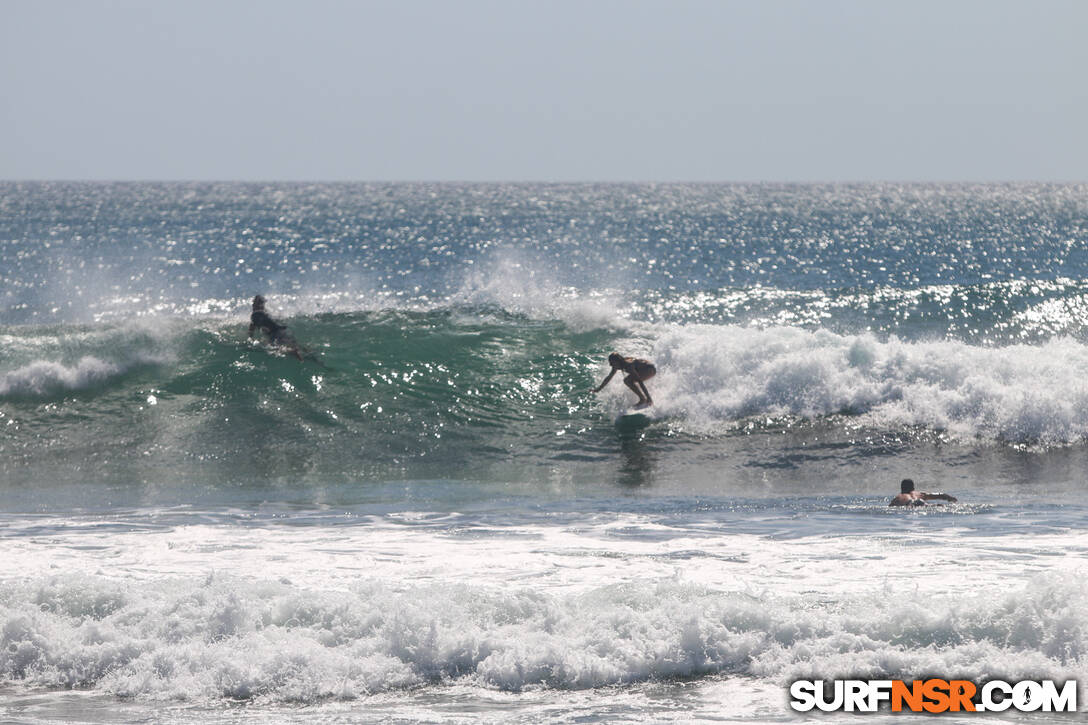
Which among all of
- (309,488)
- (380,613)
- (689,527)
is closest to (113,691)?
(380,613)

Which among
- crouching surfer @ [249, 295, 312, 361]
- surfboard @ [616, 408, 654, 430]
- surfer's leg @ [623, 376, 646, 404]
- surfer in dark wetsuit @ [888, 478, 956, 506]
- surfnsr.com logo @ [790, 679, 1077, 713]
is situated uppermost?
crouching surfer @ [249, 295, 312, 361]

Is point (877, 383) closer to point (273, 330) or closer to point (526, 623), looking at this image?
point (273, 330)

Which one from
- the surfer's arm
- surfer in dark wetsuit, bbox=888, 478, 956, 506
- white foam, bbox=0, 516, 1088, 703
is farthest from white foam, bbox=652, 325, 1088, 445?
white foam, bbox=0, 516, 1088, 703

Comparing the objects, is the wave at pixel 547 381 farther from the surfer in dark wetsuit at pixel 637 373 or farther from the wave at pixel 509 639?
the wave at pixel 509 639

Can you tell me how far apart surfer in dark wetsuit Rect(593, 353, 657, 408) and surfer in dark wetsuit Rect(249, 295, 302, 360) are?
207 inches

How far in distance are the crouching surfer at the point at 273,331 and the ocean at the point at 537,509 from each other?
1.34 ft

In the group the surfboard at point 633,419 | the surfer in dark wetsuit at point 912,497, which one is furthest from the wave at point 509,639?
the surfboard at point 633,419

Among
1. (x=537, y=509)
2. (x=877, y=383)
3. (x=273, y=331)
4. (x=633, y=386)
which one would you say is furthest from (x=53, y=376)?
(x=877, y=383)

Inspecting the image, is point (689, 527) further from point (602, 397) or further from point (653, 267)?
point (653, 267)

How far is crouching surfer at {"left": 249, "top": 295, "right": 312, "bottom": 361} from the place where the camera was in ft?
62.2

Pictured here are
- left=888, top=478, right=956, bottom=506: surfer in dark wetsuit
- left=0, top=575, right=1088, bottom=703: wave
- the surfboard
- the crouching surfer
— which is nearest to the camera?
left=0, top=575, right=1088, bottom=703: wave

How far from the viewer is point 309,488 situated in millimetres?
13281

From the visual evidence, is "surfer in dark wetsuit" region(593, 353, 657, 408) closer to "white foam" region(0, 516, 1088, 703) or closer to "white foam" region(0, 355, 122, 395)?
"white foam" region(0, 355, 122, 395)

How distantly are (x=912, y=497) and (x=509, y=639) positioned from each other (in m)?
5.66
